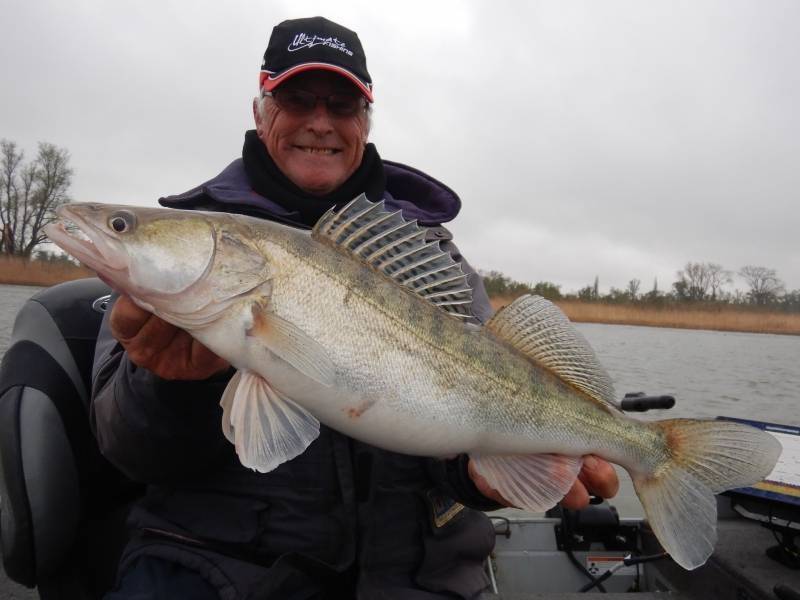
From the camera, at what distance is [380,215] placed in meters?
2.19

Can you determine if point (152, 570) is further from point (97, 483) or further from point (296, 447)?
point (296, 447)

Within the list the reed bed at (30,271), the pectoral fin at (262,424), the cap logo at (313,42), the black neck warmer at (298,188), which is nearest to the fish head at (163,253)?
the pectoral fin at (262,424)

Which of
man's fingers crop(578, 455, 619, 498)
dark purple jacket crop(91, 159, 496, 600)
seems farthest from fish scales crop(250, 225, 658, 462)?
dark purple jacket crop(91, 159, 496, 600)

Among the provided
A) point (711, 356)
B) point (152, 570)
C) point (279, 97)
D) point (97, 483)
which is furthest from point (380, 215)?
point (711, 356)

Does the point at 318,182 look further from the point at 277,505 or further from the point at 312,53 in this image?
the point at 277,505

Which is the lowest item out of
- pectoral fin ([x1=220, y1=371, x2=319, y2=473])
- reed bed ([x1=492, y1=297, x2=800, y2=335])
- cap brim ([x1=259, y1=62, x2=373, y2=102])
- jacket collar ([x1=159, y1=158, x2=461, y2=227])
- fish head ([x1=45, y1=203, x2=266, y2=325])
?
pectoral fin ([x1=220, y1=371, x2=319, y2=473])

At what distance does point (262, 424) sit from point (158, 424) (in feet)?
1.58

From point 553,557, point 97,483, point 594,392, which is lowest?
point 553,557

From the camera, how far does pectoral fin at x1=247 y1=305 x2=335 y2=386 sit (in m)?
1.85

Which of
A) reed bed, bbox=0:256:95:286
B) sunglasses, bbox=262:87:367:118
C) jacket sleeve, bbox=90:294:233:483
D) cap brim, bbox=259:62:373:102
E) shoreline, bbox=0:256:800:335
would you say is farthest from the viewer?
shoreline, bbox=0:256:800:335

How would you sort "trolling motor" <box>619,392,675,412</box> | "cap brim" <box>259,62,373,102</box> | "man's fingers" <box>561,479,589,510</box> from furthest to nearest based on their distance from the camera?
"trolling motor" <box>619,392,675,412</box> → "cap brim" <box>259,62,373,102</box> → "man's fingers" <box>561,479,589,510</box>

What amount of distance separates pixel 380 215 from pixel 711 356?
71.4 ft

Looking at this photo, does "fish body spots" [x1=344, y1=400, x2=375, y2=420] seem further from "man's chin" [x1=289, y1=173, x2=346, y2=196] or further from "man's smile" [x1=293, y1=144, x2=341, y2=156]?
"man's smile" [x1=293, y1=144, x2=341, y2=156]

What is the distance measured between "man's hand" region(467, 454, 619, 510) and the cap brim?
1.93 metres
